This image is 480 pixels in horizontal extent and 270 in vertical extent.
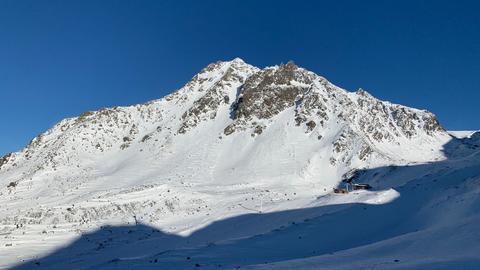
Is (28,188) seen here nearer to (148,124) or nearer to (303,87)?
(148,124)

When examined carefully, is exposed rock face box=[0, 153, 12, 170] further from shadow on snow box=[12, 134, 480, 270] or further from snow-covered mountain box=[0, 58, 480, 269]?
shadow on snow box=[12, 134, 480, 270]

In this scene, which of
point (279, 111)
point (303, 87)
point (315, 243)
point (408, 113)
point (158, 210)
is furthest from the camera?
point (408, 113)

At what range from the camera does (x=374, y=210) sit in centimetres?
3042

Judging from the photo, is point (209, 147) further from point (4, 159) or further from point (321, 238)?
point (321, 238)

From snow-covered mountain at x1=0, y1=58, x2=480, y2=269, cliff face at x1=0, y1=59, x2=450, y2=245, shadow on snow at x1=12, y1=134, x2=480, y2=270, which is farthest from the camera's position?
cliff face at x1=0, y1=59, x2=450, y2=245

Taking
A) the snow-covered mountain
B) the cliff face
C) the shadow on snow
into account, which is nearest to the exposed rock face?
the cliff face

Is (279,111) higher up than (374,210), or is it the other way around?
(279,111)

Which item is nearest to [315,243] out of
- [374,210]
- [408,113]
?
[374,210]

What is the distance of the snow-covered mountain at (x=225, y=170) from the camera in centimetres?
2886

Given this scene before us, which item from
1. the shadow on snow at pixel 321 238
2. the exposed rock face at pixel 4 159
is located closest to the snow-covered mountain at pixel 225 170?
the shadow on snow at pixel 321 238

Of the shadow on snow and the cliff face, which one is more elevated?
the cliff face

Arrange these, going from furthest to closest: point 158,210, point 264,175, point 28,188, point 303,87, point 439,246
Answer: point 303,87, point 28,188, point 264,175, point 158,210, point 439,246

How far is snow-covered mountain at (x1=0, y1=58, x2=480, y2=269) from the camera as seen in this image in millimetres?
28859

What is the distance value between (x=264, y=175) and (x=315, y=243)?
34753mm
